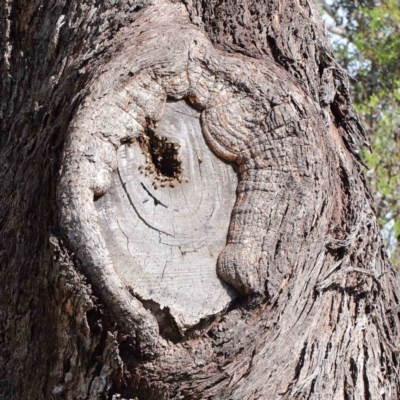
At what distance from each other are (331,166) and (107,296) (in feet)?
2.89

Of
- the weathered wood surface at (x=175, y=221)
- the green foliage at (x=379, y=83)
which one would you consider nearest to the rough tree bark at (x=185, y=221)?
the weathered wood surface at (x=175, y=221)

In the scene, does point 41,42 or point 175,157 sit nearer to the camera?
point 175,157

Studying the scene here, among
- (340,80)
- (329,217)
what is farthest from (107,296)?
(340,80)

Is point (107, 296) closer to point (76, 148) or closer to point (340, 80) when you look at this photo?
point (76, 148)

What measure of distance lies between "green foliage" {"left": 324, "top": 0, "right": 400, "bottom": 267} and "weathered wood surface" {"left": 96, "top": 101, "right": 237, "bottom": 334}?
409cm

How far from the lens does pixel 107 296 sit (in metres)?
1.83

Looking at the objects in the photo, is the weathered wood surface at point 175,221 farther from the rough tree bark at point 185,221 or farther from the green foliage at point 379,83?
the green foliage at point 379,83

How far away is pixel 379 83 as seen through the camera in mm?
7117

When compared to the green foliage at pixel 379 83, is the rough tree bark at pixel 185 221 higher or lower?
lower

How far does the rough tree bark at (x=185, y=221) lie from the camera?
6.25 ft

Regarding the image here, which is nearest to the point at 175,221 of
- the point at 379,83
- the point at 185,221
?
the point at 185,221

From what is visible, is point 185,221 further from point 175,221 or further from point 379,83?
point 379,83

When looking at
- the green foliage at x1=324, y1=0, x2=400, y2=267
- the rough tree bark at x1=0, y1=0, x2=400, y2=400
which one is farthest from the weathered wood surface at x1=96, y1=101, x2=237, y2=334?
the green foliage at x1=324, y1=0, x2=400, y2=267

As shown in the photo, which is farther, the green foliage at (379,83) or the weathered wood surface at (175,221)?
the green foliage at (379,83)
